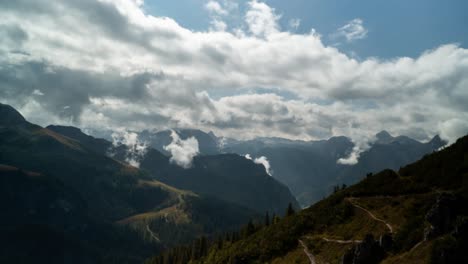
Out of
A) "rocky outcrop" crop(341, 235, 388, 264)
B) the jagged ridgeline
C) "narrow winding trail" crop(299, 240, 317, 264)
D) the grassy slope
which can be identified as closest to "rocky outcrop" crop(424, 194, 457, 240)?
the jagged ridgeline

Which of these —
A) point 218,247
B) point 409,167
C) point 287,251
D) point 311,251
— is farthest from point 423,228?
point 218,247

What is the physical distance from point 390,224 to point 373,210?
14.1 metres

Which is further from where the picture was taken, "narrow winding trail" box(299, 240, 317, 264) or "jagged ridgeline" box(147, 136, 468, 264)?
"narrow winding trail" box(299, 240, 317, 264)

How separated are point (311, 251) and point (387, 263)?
116ft

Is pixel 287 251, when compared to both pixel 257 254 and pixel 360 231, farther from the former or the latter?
pixel 360 231

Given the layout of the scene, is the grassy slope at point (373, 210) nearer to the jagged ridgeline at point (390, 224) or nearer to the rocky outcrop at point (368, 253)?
the jagged ridgeline at point (390, 224)

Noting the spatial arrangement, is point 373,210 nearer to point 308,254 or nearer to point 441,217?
point 308,254

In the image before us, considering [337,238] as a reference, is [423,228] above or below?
above

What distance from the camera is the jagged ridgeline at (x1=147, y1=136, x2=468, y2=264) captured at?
170ft

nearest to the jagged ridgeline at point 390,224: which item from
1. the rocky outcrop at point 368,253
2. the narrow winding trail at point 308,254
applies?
the narrow winding trail at point 308,254

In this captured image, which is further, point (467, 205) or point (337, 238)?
point (337, 238)

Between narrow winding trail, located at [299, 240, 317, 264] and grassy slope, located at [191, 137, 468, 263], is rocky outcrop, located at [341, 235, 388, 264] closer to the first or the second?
grassy slope, located at [191, 137, 468, 263]

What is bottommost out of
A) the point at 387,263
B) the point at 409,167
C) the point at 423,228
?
the point at 387,263

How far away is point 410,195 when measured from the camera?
93.4 meters
